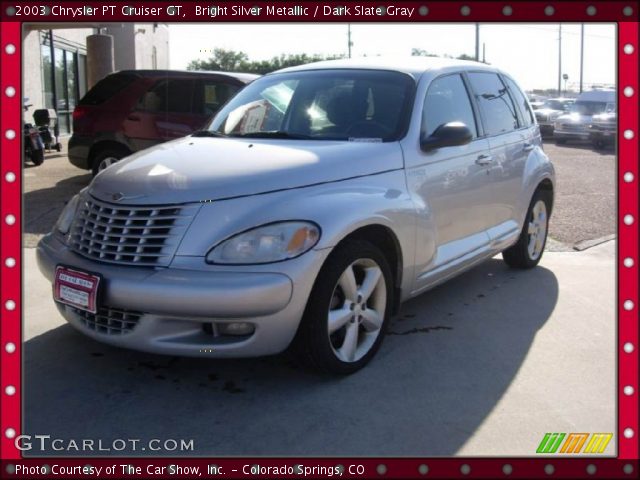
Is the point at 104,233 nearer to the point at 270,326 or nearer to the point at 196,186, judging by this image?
the point at 196,186

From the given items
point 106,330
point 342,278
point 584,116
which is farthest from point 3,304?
point 584,116

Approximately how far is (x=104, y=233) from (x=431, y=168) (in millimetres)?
1988

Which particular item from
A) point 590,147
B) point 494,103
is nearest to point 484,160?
point 494,103

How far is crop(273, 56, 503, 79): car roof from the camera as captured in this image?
463cm

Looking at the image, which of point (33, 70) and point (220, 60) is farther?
point (33, 70)

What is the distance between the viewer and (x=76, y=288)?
3.44 m

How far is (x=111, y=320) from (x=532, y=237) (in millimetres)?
3956

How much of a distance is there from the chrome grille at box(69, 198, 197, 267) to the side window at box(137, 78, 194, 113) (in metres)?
5.96

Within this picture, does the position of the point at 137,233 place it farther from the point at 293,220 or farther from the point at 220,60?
the point at 220,60

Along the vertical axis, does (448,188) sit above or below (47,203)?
above

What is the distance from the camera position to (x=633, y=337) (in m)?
2.56

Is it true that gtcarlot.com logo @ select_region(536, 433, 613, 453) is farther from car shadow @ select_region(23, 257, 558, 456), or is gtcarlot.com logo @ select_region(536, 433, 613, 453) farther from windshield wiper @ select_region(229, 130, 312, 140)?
windshield wiper @ select_region(229, 130, 312, 140)

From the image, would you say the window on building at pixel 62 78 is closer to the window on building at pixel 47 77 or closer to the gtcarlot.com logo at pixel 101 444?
the window on building at pixel 47 77

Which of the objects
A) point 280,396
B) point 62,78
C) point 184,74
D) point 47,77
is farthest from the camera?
point 62,78
